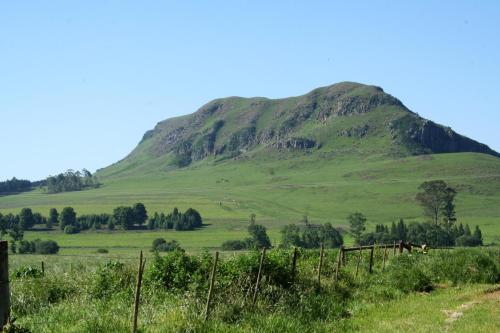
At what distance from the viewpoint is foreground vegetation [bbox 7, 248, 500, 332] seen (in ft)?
53.4

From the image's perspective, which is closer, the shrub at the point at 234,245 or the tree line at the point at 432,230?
the tree line at the point at 432,230

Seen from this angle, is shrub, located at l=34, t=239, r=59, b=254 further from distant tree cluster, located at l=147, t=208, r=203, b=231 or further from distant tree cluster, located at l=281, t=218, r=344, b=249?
distant tree cluster, located at l=147, t=208, r=203, b=231

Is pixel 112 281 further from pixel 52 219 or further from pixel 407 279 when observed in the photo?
pixel 52 219

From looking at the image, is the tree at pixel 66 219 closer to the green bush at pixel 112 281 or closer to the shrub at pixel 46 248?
the shrub at pixel 46 248

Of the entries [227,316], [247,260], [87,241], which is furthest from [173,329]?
[87,241]

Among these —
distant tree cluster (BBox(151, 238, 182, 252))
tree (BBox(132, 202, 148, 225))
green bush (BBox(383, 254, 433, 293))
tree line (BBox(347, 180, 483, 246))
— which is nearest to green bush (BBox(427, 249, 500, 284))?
green bush (BBox(383, 254, 433, 293))

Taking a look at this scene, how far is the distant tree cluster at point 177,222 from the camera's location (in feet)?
579

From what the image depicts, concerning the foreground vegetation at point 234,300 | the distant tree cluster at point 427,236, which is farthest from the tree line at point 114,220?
the foreground vegetation at point 234,300

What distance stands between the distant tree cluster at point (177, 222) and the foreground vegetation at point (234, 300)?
151 meters

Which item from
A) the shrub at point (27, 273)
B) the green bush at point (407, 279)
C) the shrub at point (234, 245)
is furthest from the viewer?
the shrub at point (234, 245)

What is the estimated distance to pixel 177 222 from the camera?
6983 inches

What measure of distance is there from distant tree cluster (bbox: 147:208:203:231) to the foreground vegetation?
151 m

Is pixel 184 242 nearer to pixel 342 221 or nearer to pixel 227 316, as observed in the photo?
pixel 342 221

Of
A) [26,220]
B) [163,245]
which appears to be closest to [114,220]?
[26,220]
